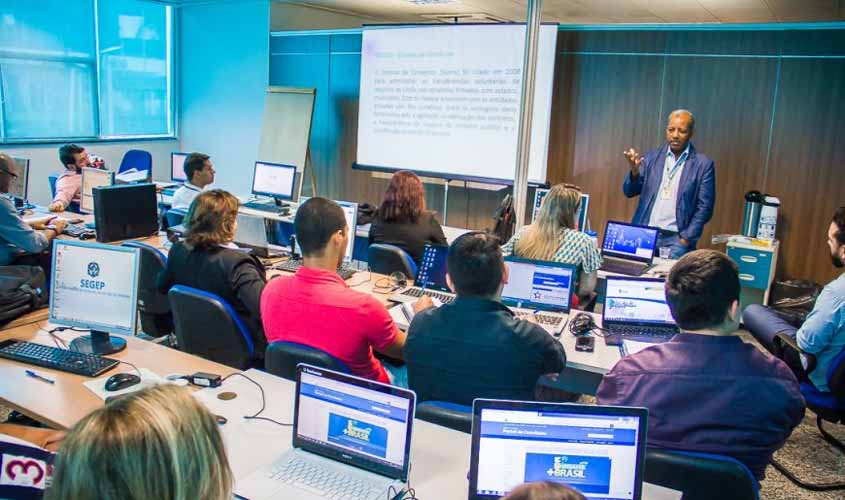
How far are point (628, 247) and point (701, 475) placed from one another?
2957 mm

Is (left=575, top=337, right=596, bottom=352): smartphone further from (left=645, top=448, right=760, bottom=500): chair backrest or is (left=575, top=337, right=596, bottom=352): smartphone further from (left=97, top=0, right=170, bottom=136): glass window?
(left=97, top=0, right=170, bottom=136): glass window

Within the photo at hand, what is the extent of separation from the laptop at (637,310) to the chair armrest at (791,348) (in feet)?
1.96

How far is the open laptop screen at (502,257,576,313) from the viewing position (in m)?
3.29

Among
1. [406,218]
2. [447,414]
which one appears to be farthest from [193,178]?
[447,414]

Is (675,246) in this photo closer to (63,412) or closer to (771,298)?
(771,298)

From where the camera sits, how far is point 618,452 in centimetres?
162

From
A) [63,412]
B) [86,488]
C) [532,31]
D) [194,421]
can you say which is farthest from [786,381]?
[532,31]

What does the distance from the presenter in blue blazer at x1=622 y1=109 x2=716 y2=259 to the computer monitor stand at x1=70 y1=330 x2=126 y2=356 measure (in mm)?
3602

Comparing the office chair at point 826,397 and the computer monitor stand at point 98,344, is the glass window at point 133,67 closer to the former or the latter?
the computer monitor stand at point 98,344

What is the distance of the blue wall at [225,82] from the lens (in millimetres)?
8344

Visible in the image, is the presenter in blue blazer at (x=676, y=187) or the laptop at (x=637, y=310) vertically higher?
the presenter in blue blazer at (x=676, y=187)

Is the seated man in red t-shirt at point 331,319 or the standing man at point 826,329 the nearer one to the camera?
the seated man in red t-shirt at point 331,319

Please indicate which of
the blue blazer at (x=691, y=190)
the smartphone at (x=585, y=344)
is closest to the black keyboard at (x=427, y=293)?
the smartphone at (x=585, y=344)

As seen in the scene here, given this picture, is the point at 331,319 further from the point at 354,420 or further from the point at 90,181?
the point at 90,181
